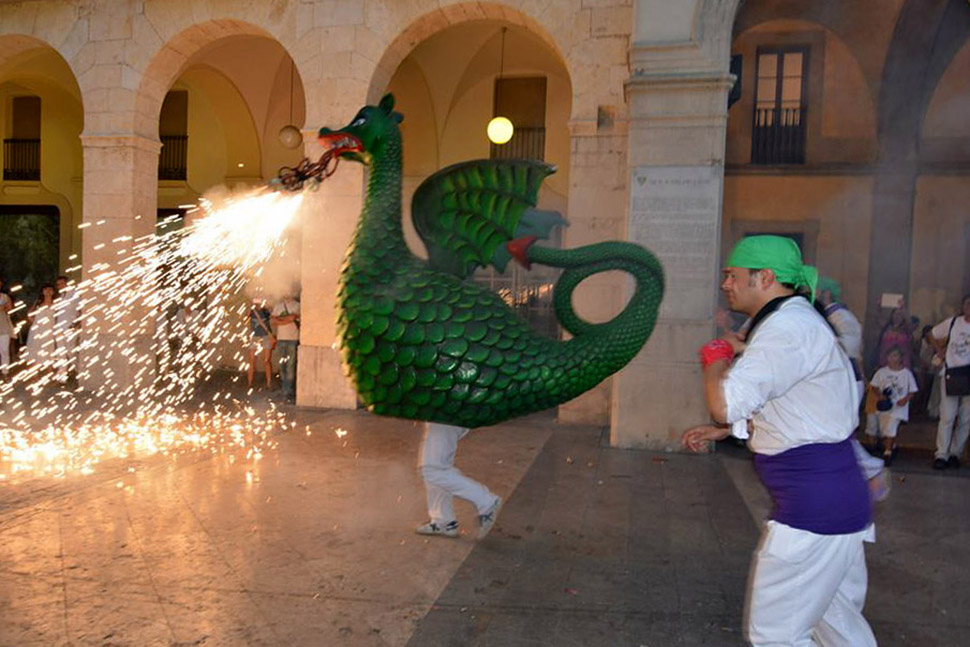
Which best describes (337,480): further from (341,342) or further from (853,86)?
(853,86)

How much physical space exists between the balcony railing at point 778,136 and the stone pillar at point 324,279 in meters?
7.16

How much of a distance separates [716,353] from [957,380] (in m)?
5.78

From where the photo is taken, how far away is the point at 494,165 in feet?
11.4

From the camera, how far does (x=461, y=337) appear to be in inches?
122

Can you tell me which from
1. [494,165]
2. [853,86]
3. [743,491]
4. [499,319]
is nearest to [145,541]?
[499,319]

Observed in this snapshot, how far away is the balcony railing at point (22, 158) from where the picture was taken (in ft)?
51.6

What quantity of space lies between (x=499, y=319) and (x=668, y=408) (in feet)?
14.7

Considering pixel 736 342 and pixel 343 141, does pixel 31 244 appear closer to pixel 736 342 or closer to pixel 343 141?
pixel 343 141

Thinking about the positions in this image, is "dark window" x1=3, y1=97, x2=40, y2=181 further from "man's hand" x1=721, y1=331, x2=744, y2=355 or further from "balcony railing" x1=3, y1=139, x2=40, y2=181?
"man's hand" x1=721, y1=331, x2=744, y2=355

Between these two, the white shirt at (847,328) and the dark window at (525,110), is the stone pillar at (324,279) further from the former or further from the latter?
the white shirt at (847,328)

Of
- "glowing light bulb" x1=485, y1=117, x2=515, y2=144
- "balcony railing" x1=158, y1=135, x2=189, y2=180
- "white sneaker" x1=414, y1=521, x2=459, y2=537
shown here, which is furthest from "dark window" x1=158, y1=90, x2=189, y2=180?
"white sneaker" x1=414, y1=521, x2=459, y2=537

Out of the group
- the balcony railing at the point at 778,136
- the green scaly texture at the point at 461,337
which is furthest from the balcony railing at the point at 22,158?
the green scaly texture at the point at 461,337

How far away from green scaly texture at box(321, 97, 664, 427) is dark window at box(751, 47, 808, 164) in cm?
1033

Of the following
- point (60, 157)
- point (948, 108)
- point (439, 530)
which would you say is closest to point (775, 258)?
point (439, 530)
